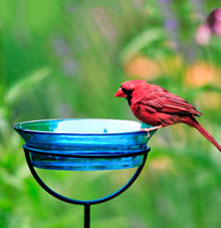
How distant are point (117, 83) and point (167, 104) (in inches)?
41.5

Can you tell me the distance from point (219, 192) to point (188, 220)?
0.16 metres

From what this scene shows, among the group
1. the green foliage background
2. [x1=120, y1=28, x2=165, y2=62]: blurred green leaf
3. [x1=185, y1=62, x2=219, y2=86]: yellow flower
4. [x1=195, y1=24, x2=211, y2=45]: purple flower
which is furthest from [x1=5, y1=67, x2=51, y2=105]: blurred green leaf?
[x1=185, y1=62, x2=219, y2=86]: yellow flower

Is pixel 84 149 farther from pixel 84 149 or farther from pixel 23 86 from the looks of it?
pixel 23 86

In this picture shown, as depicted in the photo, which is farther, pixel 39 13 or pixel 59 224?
pixel 39 13

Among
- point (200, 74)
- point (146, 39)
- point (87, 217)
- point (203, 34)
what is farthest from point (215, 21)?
point (87, 217)

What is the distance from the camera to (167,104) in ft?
3.23

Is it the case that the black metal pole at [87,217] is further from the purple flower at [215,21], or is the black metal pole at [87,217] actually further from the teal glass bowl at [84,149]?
the purple flower at [215,21]

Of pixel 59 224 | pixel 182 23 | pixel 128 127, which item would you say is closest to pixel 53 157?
pixel 128 127

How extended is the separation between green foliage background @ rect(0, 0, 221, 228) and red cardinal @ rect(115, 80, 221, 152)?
0.43 m

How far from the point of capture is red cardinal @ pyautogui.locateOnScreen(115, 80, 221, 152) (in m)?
0.97

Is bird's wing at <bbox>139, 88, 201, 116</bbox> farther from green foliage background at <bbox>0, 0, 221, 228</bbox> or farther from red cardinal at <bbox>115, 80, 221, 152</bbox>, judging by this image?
green foliage background at <bbox>0, 0, 221, 228</bbox>

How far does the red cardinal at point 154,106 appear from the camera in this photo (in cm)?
97

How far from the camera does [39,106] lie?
2.15 meters

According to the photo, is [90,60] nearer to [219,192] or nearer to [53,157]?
[219,192]
